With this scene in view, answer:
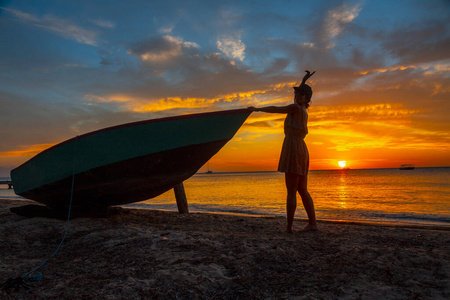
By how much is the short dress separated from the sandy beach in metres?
0.94

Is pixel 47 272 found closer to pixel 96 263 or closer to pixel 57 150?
pixel 96 263

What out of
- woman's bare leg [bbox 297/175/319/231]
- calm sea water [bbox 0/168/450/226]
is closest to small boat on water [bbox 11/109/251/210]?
woman's bare leg [bbox 297/175/319/231]

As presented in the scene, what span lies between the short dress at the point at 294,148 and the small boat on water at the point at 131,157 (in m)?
0.66

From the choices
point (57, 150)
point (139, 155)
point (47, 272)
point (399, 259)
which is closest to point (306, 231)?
point (399, 259)

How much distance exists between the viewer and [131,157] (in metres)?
4.49

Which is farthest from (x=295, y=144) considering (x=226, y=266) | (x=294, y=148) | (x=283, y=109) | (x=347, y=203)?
(x=347, y=203)

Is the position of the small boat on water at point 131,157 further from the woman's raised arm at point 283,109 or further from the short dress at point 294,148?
the short dress at point 294,148

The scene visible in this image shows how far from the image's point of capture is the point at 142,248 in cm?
319

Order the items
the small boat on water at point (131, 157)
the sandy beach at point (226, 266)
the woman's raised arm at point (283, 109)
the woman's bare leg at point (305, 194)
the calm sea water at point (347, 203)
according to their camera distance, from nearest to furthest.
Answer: the sandy beach at point (226, 266)
the woman's raised arm at point (283, 109)
the woman's bare leg at point (305, 194)
the small boat on water at point (131, 157)
the calm sea water at point (347, 203)

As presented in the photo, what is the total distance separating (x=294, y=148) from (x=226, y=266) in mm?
1956

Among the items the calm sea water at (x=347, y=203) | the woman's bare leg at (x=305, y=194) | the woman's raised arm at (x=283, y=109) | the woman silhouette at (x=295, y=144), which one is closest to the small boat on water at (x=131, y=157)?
the woman's raised arm at (x=283, y=109)

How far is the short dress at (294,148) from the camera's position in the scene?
12.7 ft

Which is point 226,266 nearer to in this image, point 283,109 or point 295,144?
point 295,144

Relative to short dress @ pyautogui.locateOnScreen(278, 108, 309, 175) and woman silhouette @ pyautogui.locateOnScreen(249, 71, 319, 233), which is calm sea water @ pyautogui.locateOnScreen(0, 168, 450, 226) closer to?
woman silhouette @ pyautogui.locateOnScreen(249, 71, 319, 233)
